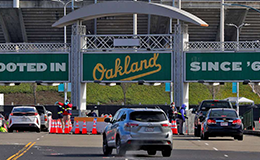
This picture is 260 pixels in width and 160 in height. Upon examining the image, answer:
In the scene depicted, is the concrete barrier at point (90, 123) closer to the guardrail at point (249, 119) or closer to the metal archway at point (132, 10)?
the metal archway at point (132, 10)

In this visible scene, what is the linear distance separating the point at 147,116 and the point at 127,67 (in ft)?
69.4

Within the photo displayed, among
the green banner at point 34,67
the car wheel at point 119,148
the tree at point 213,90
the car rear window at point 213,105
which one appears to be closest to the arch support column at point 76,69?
the green banner at point 34,67

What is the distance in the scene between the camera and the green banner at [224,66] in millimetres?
40938

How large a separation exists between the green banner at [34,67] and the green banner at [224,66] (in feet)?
26.5

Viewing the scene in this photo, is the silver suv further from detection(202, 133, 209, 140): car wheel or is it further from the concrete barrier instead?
the concrete barrier

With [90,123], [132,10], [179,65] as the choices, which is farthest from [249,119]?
[90,123]

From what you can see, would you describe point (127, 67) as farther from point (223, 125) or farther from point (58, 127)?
point (223, 125)

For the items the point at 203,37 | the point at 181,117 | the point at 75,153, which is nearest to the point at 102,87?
the point at 203,37

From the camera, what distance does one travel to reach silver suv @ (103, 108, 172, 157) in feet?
65.3

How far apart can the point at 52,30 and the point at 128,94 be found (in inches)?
463

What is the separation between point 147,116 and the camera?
20.4m

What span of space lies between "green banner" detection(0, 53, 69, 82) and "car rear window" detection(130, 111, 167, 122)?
2194 centimetres

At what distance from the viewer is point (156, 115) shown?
2050cm

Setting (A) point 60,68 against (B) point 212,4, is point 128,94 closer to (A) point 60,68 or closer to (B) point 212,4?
(B) point 212,4
